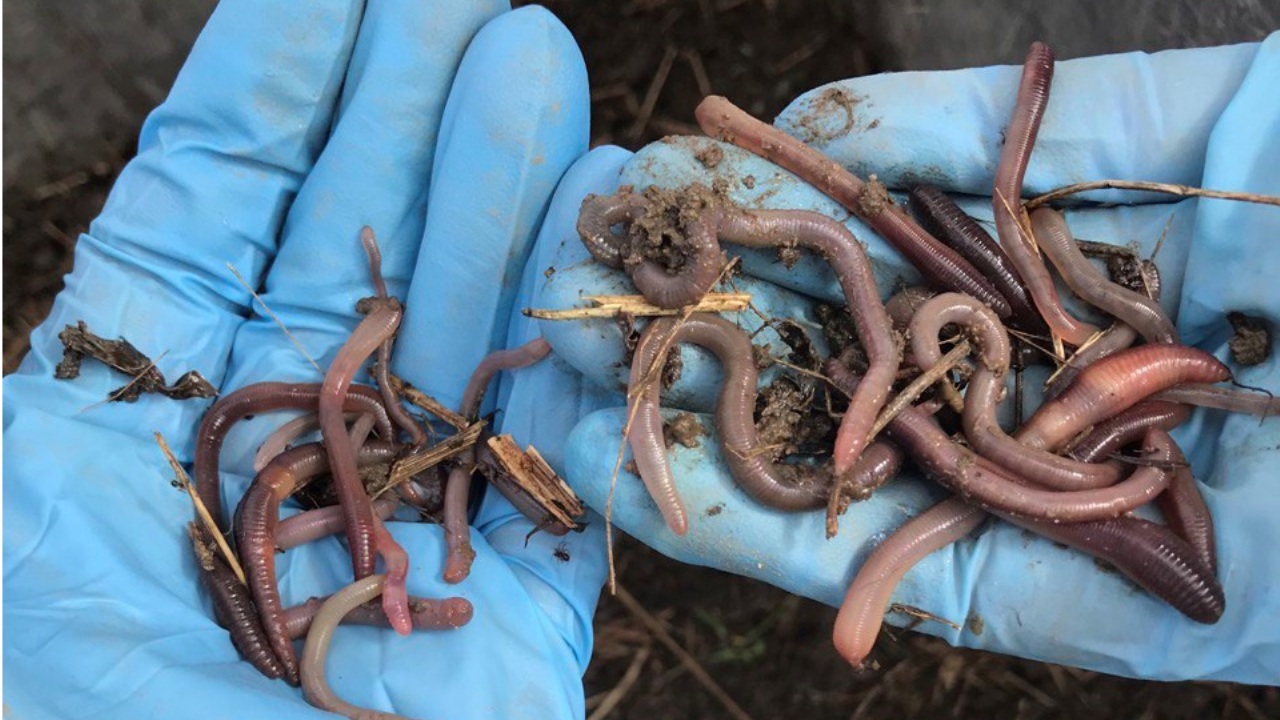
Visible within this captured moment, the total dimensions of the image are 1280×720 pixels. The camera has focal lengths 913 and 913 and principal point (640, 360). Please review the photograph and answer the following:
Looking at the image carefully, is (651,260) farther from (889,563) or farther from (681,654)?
(681,654)

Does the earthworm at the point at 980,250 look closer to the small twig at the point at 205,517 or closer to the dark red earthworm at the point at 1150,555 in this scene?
the dark red earthworm at the point at 1150,555

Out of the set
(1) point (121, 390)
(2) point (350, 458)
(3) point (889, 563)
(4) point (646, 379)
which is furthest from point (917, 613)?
(1) point (121, 390)

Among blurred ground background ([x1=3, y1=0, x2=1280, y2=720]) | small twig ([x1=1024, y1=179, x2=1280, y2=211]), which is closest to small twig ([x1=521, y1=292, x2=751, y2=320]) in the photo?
small twig ([x1=1024, y1=179, x2=1280, y2=211])

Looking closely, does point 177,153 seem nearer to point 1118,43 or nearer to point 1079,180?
point 1079,180

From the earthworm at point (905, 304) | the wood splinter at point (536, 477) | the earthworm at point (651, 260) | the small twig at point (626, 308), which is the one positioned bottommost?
the wood splinter at point (536, 477)

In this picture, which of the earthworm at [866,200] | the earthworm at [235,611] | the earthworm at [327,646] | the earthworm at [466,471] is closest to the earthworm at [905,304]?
the earthworm at [866,200]
